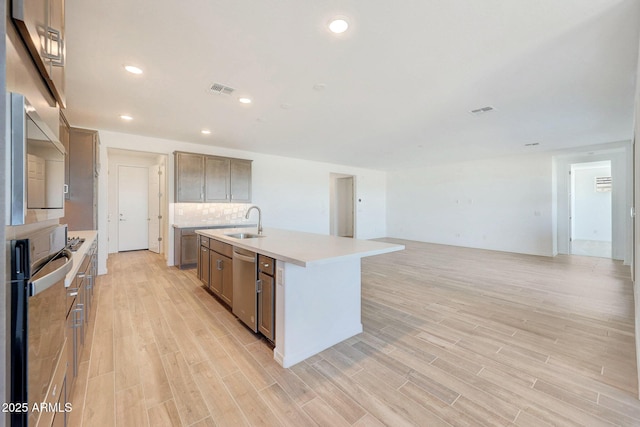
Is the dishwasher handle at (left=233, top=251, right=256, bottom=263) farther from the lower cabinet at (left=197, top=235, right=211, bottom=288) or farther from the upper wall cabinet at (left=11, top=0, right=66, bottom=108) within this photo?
the upper wall cabinet at (left=11, top=0, right=66, bottom=108)

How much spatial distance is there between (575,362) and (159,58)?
4.42 meters

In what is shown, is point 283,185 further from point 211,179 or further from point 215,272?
point 215,272

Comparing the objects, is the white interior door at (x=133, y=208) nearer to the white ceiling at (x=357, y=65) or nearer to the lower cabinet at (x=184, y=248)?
the white ceiling at (x=357, y=65)

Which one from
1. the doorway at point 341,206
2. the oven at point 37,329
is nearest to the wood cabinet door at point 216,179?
the oven at point 37,329

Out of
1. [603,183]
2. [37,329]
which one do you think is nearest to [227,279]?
[37,329]

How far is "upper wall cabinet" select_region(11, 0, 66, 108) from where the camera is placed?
80cm

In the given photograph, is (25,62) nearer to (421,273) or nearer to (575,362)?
(575,362)

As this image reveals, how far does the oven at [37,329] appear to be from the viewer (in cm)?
73

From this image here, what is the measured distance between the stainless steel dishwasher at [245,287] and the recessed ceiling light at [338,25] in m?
1.97

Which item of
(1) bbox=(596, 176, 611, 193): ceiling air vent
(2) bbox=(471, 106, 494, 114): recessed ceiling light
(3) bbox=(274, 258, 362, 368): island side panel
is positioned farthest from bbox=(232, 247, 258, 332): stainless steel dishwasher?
(1) bbox=(596, 176, 611, 193): ceiling air vent

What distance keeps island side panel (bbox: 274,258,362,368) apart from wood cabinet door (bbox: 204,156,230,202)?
3952 mm

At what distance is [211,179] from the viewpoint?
5.46 m

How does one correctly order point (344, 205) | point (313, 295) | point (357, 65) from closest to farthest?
point (313, 295) → point (357, 65) → point (344, 205)

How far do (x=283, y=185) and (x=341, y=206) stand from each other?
3754 millimetres
